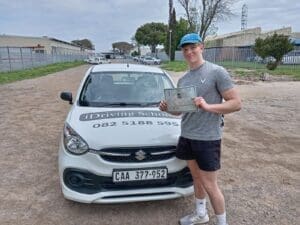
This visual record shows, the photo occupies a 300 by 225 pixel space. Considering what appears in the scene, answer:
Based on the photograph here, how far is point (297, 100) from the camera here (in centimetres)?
1148

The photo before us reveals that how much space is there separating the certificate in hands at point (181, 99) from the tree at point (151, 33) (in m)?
74.1

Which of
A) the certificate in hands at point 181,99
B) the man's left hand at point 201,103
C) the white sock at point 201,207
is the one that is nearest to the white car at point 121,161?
the white sock at point 201,207

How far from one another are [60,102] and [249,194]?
27.6 feet

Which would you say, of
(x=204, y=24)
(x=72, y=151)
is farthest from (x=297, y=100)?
(x=204, y=24)

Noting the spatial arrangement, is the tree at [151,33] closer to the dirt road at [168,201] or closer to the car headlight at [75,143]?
the dirt road at [168,201]

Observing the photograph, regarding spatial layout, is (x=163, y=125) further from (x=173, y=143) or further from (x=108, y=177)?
(x=108, y=177)

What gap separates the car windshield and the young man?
1.35 meters

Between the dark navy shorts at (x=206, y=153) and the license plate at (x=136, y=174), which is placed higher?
the dark navy shorts at (x=206, y=153)

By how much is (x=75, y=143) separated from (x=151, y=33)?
250ft

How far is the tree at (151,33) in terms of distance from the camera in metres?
76.4

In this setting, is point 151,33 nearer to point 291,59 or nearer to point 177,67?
point 177,67

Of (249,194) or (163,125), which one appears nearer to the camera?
(163,125)

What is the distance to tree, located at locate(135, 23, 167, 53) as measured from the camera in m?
76.4

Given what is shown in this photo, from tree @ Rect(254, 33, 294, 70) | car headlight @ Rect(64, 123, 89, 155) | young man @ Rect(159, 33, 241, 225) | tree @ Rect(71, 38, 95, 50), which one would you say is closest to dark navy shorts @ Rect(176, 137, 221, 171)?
young man @ Rect(159, 33, 241, 225)
